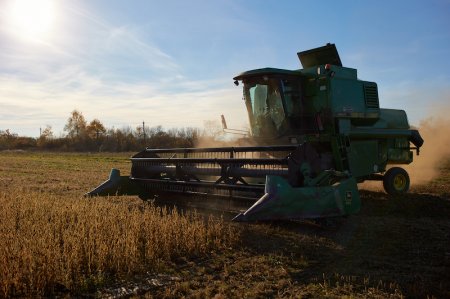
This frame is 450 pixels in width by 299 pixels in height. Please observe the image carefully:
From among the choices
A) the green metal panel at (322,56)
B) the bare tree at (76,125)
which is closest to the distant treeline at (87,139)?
the bare tree at (76,125)

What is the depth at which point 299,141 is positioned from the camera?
7926 millimetres

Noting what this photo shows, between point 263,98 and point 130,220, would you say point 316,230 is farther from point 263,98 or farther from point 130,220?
point 263,98

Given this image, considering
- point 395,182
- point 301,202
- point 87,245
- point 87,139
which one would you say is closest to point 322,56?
point 395,182

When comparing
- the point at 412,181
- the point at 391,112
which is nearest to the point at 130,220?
the point at 391,112

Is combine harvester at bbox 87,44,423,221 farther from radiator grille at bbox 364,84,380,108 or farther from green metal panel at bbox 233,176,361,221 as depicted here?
green metal panel at bbox 233,176,361,221

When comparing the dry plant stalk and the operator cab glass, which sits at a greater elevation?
the operator cab glass

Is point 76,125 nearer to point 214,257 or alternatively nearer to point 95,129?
point 95,129

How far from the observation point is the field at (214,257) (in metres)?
3.51

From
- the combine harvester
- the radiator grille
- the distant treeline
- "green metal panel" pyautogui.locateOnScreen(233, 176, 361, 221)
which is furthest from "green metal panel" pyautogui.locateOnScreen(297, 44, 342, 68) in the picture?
the distant treeline

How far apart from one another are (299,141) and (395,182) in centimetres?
295

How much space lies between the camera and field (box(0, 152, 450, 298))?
11.5 feet

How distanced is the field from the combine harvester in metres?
0.92

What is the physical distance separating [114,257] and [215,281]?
3.37 feet

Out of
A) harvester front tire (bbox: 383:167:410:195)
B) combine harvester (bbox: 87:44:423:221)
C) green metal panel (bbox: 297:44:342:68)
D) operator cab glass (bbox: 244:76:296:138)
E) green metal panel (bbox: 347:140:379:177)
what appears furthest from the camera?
harvester front tire (bbox: 383:167:410:195)
